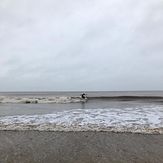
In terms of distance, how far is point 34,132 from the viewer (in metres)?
11.5

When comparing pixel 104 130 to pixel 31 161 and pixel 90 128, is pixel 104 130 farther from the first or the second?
pixel 31 161

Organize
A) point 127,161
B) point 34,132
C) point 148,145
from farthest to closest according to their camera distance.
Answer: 1. point 34,132
2. point 148,145
3. point 127,161

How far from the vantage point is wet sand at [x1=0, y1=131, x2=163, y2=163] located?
733cm

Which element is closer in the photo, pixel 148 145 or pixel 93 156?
pixel 93 156

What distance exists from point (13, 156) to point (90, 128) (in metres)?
5.32

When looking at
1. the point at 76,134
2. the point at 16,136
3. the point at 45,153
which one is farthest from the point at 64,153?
the point at 16,136

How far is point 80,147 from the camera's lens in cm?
864

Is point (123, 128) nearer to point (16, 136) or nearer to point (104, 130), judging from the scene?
point (104, 130)

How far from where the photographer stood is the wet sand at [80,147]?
7.33m

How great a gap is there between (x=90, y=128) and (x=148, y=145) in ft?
12.9

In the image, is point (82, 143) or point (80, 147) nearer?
point (80, 147)

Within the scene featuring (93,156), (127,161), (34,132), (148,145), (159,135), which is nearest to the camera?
(127,161)

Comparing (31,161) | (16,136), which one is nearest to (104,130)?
(16,136)

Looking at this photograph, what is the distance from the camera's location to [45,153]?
799cm
